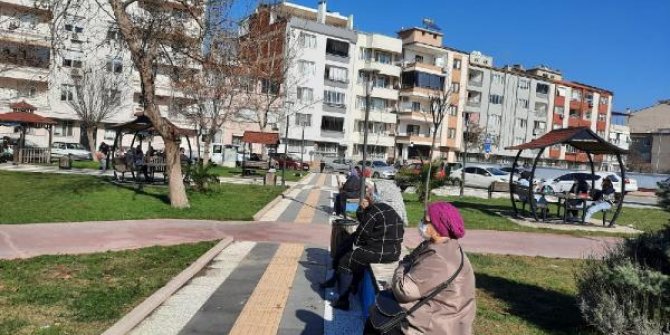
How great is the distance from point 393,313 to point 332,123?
5795 centimetres

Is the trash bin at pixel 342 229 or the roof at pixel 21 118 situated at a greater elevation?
the roof at pixel 21 118

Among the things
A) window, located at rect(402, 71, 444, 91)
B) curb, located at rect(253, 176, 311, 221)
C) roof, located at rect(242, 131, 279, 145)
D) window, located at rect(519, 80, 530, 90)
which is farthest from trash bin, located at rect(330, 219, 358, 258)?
window, located at rect(519, 80, 530, 90)

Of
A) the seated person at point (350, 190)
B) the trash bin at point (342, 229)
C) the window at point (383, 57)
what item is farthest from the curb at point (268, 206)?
the window at point (383, 57)

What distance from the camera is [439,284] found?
3695 millimetres

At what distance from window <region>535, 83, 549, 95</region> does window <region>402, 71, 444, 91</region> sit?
753 inches

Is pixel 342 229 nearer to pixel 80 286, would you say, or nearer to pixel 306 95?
pixel 80 286

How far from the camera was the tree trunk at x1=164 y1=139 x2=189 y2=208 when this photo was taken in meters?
14.9

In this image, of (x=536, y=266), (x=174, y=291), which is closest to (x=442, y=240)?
(x=174, y=291)

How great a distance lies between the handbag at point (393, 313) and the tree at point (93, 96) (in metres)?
42.4

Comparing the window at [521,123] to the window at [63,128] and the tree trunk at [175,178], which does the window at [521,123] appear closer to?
the window at [63,128]

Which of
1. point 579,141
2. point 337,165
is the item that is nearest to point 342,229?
point 579,141

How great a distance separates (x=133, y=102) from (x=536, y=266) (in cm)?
4768

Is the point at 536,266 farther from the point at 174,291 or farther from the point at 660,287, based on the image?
the point at 174,291

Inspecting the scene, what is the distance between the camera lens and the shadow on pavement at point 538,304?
6.38 m
